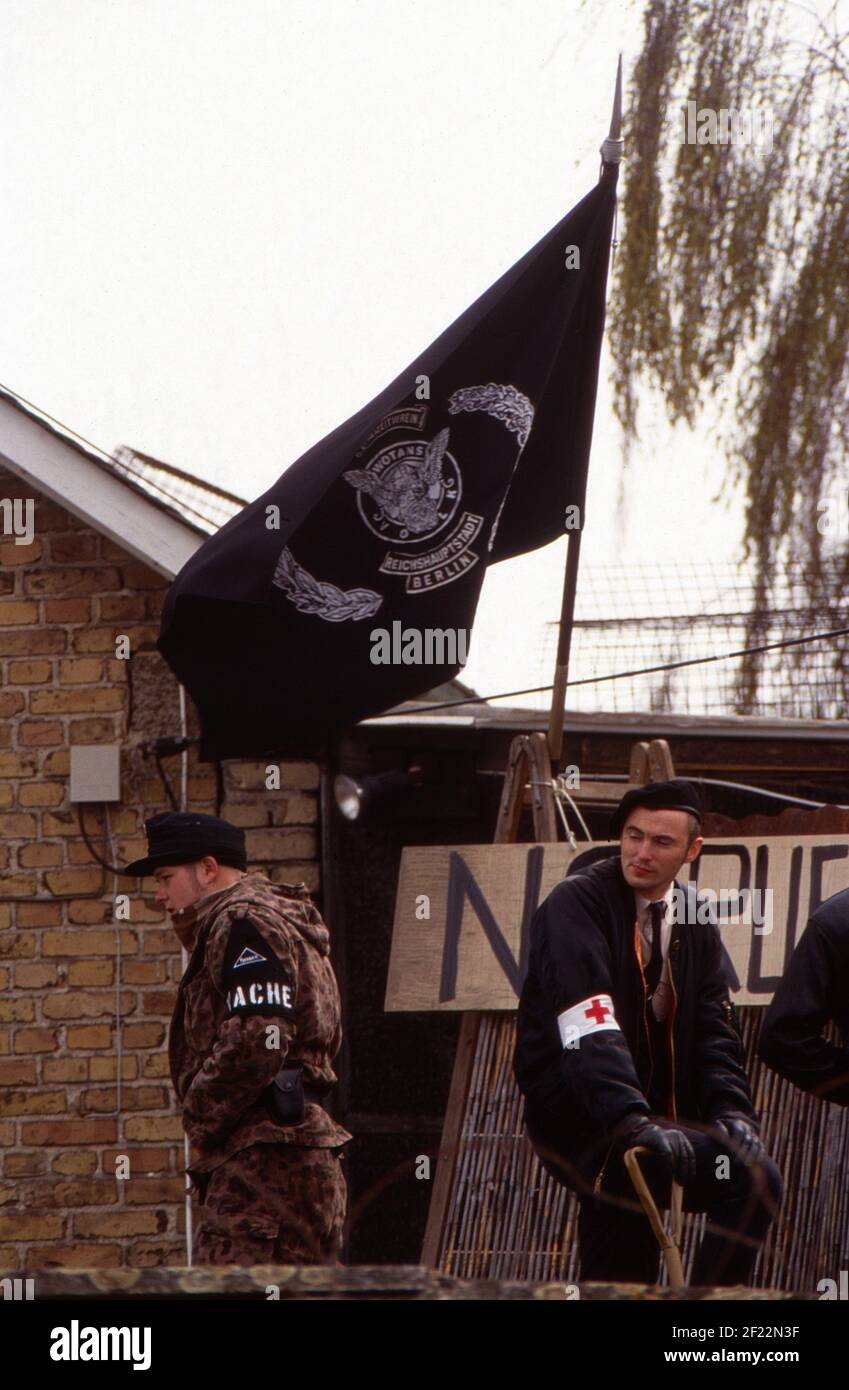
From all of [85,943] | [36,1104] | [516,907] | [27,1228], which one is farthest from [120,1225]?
[516,907]

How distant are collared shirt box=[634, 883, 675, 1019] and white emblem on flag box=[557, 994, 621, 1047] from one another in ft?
1.04

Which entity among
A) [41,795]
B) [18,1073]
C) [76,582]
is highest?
[76,582]

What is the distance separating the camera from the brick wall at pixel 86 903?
6.50 metres

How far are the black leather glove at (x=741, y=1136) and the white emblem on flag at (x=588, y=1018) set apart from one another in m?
0.36

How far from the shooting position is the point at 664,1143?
12.3 ft

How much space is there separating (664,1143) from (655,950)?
69cm

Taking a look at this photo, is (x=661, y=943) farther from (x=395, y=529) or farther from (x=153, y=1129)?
(x=153, y=1129)

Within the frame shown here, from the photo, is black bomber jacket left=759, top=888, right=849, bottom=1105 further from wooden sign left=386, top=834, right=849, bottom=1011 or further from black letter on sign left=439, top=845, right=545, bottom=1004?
black letter on sign left=439, top=845, right=545, bottom=1004

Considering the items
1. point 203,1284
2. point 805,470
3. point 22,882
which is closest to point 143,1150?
point 22,882

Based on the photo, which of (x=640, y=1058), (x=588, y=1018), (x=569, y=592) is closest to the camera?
(x=588, y=1018)

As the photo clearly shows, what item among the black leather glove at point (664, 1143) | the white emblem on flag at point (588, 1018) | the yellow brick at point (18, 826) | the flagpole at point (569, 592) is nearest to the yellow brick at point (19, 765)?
the yellow brick at point (18, 826)

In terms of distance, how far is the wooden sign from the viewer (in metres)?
5.97

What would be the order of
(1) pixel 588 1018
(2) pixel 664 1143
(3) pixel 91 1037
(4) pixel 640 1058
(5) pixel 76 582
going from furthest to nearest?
(5) pixel 76 582 → (3) pixel 91 1037 → (4) pixel 640 1058 → (1) pixel 588 1018 → (2) pixel 664 1143

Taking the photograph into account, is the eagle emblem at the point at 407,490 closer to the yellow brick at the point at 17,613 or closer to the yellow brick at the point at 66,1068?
the yellow brick at the point at 17,613
